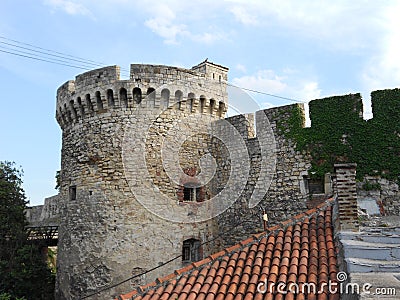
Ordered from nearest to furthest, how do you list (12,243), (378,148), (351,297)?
(351,297) < (378,148) < (12,243)

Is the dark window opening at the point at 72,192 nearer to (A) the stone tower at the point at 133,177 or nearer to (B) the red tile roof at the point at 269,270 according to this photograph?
(A) the stone tower at the point at 133,177

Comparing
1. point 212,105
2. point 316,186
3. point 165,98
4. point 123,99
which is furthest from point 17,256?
point 316,186

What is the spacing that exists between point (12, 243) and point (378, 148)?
13.6 metres

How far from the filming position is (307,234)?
24.0 ft

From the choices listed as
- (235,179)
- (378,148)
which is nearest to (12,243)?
(235,179)

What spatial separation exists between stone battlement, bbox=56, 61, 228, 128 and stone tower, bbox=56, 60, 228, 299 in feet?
0.10

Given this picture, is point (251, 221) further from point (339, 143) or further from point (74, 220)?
point (74, 220)

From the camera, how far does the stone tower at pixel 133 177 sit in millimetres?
11188

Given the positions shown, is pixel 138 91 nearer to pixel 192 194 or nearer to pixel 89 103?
pixel 89 103

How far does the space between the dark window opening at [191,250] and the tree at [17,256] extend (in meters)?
6.03

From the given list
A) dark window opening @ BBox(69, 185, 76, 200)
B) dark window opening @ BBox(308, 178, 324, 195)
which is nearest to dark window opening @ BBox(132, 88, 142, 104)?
dark window opening @ BBox(69, 185, 76, 200)

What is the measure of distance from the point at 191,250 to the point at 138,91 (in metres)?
5.10

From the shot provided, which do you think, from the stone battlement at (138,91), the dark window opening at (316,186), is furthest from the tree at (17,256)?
the dark window opening at (316,186)

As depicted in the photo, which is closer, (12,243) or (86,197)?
(86,197)
